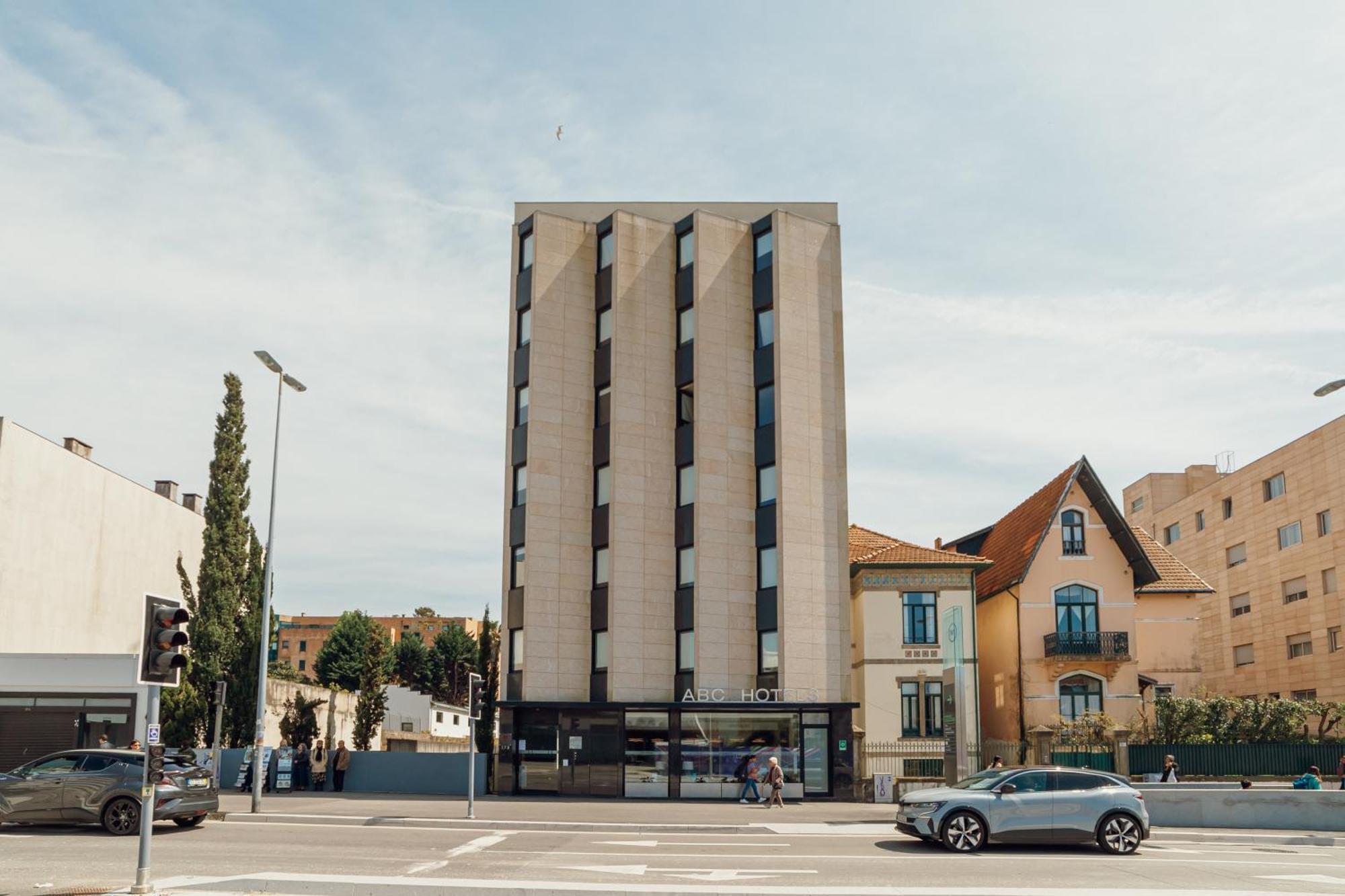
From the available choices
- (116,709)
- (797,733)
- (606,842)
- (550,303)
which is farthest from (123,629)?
(606,842)

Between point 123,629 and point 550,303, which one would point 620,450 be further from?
point 123,629

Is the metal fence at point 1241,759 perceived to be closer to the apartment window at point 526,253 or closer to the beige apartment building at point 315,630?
the apartment window at point 526,253

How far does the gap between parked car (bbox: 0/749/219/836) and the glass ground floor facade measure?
56.1 feet

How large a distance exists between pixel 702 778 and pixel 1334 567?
34.3 metres

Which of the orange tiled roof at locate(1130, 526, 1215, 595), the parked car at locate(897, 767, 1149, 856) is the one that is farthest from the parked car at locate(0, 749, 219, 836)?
the orange tiled roof at locate(1130, 526, 1215, 595)

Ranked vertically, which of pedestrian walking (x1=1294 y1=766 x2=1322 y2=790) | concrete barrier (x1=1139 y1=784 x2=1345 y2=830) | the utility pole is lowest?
concrete barrier (x1=1139 y1=784 x2=1345 y2=830)

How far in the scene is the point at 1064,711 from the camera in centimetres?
Answer: 4416

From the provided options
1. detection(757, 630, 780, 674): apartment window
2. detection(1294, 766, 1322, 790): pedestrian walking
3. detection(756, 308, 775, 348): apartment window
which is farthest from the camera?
detection(756, 308, 775, 348): apartment window

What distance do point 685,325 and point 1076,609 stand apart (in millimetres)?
18211

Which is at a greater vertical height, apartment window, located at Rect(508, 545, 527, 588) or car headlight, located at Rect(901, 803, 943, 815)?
apartment window, located at Rect(508, 545, 527, 588)

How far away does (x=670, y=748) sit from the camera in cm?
3916

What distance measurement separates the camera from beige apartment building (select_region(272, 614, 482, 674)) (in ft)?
466

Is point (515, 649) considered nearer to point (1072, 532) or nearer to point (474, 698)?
point (474, 698)

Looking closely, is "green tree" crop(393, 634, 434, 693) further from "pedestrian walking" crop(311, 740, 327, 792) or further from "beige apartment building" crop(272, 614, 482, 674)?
"pedestrian walking" crop(311, 740, 327, 792)
